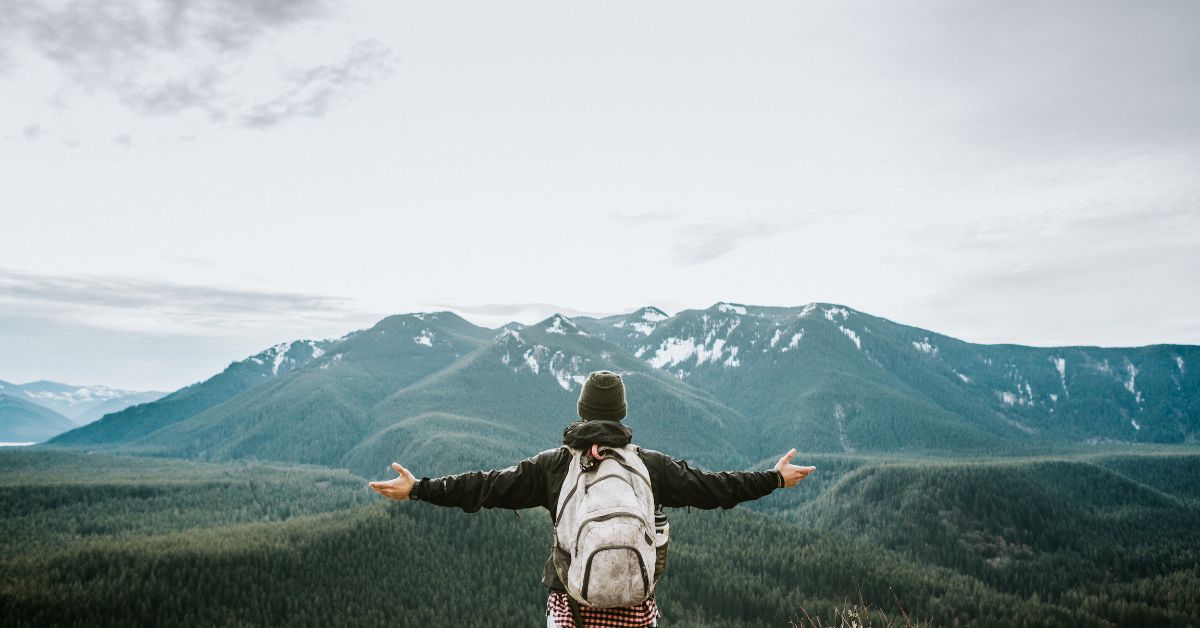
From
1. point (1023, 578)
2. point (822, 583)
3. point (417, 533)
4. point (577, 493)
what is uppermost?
point (577, 493)

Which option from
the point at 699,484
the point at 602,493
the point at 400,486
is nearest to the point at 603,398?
the point at 602,493

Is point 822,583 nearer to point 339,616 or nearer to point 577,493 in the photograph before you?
point 339,616

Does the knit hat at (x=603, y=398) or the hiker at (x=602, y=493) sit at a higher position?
the knit hat at (x=603, y=398)

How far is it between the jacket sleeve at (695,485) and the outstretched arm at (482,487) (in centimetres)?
171

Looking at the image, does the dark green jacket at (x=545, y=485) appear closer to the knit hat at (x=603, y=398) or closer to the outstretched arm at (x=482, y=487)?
the outstretched arm at (x=482, y=487)

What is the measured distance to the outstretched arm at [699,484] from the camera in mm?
10203

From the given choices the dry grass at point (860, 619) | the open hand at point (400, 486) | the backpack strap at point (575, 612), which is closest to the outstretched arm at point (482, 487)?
the open hand at point (400, 486)

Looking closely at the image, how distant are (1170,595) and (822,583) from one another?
77662mm

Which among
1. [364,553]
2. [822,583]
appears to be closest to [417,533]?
[364,553]

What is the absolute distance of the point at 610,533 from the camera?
332 inches

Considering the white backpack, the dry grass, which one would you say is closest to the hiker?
the white backpack

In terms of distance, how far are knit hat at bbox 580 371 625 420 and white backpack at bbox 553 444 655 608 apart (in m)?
0.66

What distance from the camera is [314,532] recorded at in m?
146

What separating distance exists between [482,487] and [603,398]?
242 centimetres
